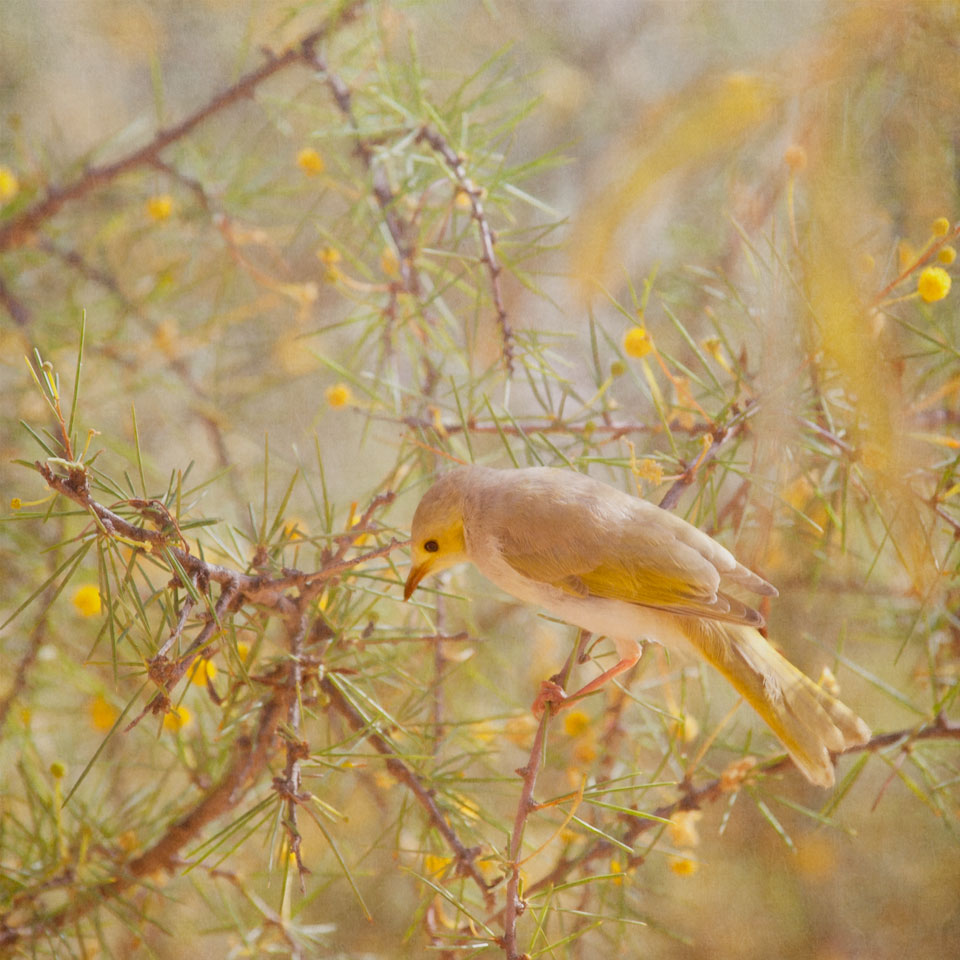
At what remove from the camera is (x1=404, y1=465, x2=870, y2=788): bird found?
3.89 ft

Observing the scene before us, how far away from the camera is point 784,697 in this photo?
1.20m

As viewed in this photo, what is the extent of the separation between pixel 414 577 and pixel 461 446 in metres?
0.48

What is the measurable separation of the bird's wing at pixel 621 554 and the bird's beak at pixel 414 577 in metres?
0.11

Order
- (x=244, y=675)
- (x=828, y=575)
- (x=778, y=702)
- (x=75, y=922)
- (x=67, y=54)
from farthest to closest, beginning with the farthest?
(x=67, y=54)
(x=828, y=575)
(x=75, y=922)
(x=778, y=702)
(x=244, y=675)

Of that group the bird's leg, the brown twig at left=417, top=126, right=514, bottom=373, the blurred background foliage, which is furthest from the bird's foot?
the brown twig at left=417, top=126, right=514, bottom=373

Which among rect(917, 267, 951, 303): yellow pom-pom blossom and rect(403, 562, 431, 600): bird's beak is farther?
rect(403, 562, 431, 600): bird's beak

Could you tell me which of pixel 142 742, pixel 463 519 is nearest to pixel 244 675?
pixel 463 519

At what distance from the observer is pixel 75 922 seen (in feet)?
4.37

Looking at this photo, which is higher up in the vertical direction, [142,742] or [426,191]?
[426,191]

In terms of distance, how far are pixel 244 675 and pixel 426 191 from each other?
987 millimetres

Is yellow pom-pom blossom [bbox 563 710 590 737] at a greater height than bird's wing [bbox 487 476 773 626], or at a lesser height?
lesser

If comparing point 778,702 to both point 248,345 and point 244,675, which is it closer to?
point 244,675

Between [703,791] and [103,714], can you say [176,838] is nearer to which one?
[103,714]

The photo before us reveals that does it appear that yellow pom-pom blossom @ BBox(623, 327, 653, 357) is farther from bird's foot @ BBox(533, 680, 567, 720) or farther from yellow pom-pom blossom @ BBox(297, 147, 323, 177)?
yellow pom-pom blossom @ BBox(297, 147, 323, 177)
